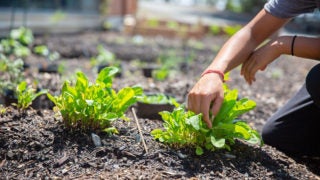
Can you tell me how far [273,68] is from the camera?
562 cm

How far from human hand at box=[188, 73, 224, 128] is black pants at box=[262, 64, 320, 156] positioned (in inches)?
33.1

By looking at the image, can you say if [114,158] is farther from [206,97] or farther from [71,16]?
[71,16]

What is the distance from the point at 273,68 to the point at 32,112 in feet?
13.8

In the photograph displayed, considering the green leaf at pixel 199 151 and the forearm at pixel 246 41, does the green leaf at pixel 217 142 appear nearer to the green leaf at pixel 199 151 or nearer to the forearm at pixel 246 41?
the green leaf at pixel 199 151

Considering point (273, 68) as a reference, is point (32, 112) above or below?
below

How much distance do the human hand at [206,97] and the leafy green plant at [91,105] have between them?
0.93 feet

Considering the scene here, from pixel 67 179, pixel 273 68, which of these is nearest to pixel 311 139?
pixel 67 179

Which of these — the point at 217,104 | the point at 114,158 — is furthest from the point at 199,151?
the point at 114,158

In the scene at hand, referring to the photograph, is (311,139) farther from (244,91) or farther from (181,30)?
(181,30)

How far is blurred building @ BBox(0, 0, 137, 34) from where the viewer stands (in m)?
6.49

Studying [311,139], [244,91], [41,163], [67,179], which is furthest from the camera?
[244,91]

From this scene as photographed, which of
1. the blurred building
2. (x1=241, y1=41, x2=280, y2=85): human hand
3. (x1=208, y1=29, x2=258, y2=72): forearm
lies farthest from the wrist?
the blurred building

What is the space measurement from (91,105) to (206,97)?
0.48 meters

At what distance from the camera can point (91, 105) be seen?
1.73 m
